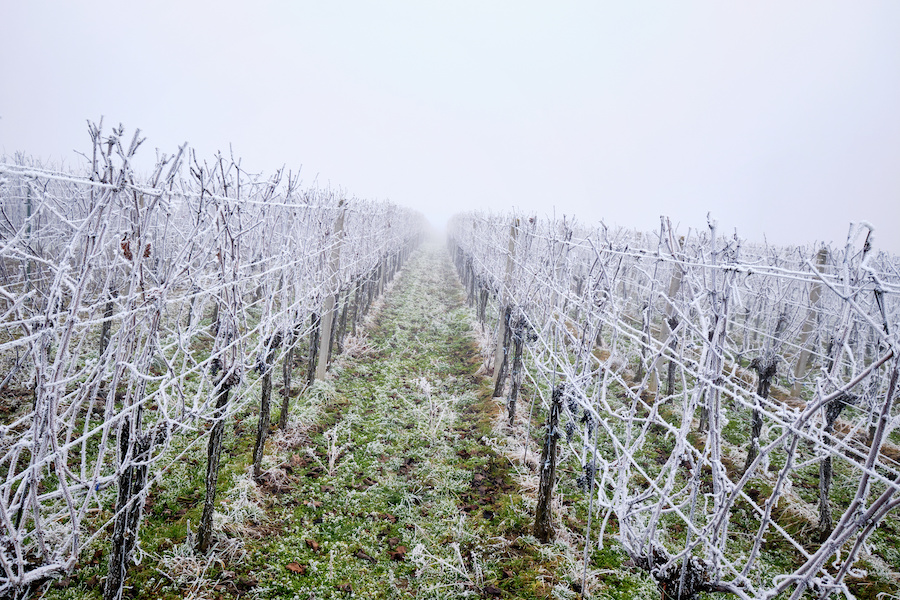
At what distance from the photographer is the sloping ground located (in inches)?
136

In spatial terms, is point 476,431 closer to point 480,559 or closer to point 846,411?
point 480,559

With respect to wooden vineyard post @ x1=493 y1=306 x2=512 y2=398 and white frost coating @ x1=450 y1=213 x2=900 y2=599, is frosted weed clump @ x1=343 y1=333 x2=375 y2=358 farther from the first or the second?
white frost coating @ x1=450 y1=213 x2=900 y2=599

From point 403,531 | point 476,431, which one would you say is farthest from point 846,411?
point 403,531

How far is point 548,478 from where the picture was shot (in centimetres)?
397

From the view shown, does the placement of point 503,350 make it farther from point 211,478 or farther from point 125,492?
point 125,492

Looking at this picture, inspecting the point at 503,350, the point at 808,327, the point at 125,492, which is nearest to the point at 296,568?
the point at 125,492

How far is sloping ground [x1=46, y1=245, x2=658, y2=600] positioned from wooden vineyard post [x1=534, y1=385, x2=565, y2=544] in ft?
0.43

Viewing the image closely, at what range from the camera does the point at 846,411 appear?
8078 millimetres

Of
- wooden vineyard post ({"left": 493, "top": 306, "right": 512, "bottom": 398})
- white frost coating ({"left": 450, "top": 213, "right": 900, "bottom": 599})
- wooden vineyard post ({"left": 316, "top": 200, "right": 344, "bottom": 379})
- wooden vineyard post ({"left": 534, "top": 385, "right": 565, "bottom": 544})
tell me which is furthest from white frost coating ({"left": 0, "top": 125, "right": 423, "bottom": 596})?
wooden vineyard post ({"left": 493, "top": 306, "right": 512, "bottom": 398})

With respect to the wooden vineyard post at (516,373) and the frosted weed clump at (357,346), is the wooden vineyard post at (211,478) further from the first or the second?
the frosted weed clump at (357,346)

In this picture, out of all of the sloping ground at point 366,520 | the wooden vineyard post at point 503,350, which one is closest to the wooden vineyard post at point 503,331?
the wooden vineyard post at point 503,350

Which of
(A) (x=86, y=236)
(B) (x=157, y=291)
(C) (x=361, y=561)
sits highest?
(A) (x=86, y=236)

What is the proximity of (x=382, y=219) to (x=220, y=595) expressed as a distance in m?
10.9

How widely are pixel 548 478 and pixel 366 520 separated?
5.75 feet
